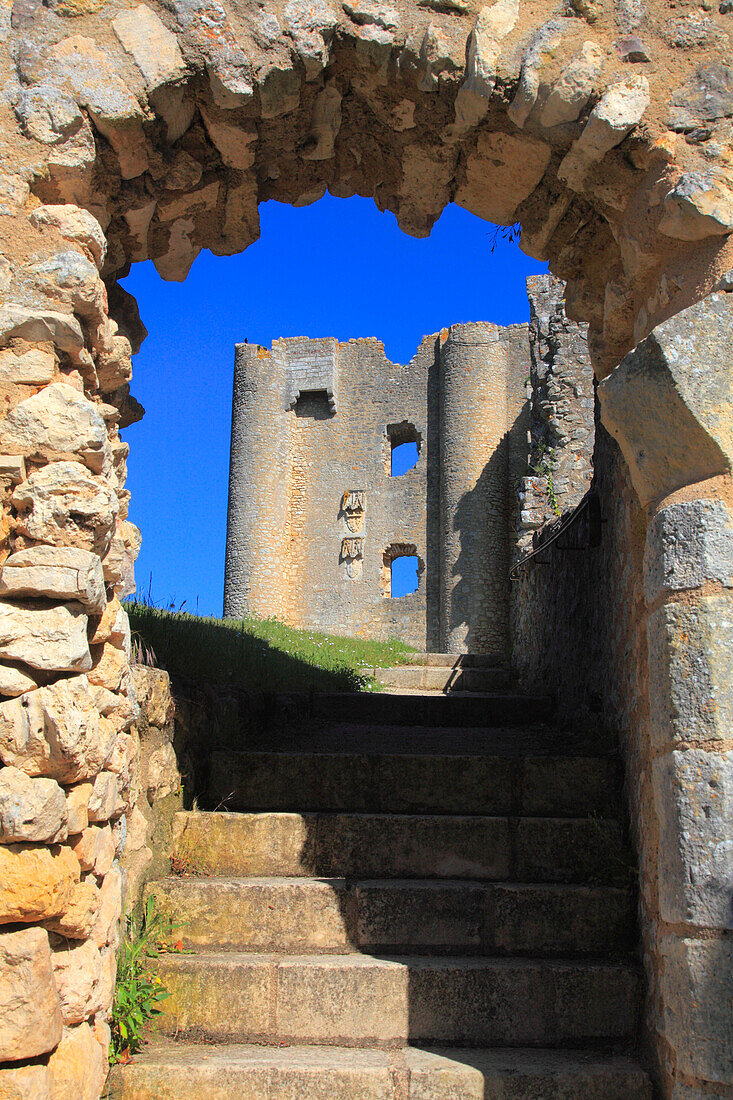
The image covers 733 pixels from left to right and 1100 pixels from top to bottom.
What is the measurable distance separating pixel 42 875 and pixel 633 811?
8.10ft

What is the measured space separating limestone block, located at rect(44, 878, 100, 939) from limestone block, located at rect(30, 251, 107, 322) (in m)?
1.89

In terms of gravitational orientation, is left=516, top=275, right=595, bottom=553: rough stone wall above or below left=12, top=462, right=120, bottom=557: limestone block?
above

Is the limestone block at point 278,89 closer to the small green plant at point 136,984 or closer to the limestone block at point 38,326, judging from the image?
the limestone block at point 38,326

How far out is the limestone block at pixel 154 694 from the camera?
3428 mm

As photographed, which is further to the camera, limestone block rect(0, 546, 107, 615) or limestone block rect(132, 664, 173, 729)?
limestone block rect(132, 664, 173, 729)

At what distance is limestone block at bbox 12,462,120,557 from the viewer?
2455mm

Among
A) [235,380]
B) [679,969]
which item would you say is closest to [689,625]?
[679,969]

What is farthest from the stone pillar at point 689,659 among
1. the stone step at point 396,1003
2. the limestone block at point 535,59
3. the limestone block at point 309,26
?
the limestone block at point 309,26

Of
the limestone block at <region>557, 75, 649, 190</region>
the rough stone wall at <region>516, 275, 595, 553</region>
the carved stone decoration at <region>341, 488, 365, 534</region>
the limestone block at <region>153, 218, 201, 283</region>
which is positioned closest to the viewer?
the limestone block at <region>557, 75, 649, 190</region>

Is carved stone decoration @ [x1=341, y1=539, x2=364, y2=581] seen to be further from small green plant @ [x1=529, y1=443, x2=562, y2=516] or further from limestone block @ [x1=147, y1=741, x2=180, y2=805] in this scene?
limestone block @ [x1=147, y1=741, x2=180, y2=805]

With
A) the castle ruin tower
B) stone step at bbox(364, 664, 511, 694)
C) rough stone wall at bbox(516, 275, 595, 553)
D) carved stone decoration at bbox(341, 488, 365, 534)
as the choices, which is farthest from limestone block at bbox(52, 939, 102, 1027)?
carved stone decoration at bbox(341, 488, 365, 534)

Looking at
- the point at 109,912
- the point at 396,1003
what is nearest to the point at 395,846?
the point at 396,1003

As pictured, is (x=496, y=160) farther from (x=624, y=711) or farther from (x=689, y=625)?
(x=624, y=711)

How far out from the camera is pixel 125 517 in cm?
328
